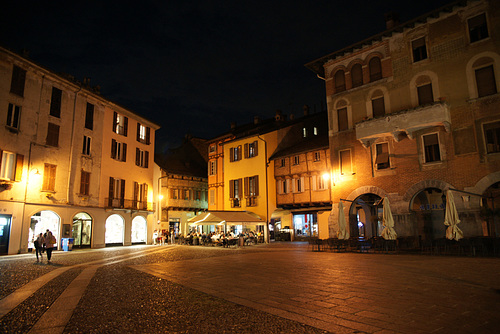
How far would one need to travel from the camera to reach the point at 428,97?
20.7 metres

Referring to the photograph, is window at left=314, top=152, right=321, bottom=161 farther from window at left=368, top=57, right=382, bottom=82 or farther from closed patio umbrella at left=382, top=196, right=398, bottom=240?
closed patio umbrella at left=382, top=196, right=398, bottom=240

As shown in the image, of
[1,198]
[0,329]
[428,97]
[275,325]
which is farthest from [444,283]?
[1,198]

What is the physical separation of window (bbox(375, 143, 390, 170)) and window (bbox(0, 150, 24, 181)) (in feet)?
79.4

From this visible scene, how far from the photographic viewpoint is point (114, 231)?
107ft

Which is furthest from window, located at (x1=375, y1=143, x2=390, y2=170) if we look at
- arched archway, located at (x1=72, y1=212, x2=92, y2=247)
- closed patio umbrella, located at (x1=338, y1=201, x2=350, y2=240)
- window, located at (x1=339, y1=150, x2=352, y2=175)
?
arched archway, located at (x1=72, y1=212, x2=92, y2=247)

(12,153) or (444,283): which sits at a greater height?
(12,153)

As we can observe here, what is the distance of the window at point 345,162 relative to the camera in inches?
926

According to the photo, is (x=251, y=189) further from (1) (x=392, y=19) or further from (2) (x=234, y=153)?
(1) (x=392, y=19)

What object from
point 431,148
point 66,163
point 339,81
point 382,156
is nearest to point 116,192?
point 66,163

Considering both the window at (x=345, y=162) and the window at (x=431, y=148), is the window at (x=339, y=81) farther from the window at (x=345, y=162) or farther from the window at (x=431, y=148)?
the window at (x=431, y=148)

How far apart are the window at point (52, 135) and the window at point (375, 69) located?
2417 cm

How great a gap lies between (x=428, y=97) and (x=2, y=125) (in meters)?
27.6

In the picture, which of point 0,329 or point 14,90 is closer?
point 0,329

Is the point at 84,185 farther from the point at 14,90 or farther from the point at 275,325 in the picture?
the point at 275,325
